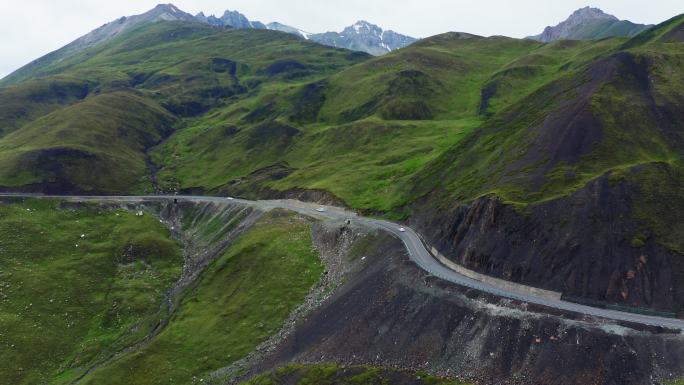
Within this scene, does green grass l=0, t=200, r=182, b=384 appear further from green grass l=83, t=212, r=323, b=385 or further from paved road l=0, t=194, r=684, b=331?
paved road l=0, t=194, r=684, b=331

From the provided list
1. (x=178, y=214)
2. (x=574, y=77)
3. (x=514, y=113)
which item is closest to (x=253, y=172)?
(x=178, y=214)

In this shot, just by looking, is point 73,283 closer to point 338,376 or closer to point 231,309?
point 231,309

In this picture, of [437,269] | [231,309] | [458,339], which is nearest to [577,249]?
[437,269]

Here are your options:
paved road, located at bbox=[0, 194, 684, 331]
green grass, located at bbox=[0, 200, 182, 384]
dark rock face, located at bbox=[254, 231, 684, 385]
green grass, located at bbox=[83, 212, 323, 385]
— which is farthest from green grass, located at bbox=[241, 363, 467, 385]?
green grass, located at bbox=[0, 200, 182, 384]

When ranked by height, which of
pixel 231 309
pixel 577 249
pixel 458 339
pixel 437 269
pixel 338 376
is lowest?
pixel 231 309

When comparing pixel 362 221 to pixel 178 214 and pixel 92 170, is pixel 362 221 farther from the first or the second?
pixel 92 170

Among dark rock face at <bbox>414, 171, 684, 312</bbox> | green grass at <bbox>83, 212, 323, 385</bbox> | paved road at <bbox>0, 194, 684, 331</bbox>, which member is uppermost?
dark rock face at <bbox>414, 171, 684, 312</bbox>
